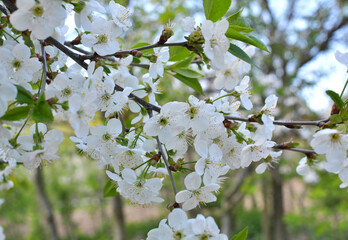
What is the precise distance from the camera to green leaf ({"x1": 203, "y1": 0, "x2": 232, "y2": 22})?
2.17 feet

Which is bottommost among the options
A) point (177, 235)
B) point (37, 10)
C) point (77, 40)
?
point (177, 235)

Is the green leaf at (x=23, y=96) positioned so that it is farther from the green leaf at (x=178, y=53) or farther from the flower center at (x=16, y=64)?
the green leaf at (x=178, y=53)

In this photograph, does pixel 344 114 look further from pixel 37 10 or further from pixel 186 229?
pixel 37 10

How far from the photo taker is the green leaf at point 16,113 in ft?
1.83

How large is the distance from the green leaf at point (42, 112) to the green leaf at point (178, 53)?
0.37 meters

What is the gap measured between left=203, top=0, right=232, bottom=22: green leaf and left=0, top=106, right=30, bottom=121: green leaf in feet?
1.29

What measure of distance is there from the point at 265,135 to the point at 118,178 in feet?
1.03

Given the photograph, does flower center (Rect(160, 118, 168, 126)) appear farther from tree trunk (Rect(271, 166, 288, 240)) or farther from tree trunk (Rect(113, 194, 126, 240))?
tree trunk (Rect(271, 166, 288, 240))

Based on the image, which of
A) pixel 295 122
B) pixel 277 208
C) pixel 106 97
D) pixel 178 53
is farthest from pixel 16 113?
pixel 277 208

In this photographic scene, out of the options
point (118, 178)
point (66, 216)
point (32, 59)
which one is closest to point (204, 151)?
point (118, 178)

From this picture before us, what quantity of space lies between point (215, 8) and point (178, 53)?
18 cm

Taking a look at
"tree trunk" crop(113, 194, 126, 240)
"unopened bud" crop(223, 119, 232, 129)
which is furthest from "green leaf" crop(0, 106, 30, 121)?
"tree trunk" crop(113, 194, 126, 240)

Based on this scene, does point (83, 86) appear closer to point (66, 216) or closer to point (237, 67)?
point (237, 67)

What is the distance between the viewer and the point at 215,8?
2.19 ft
